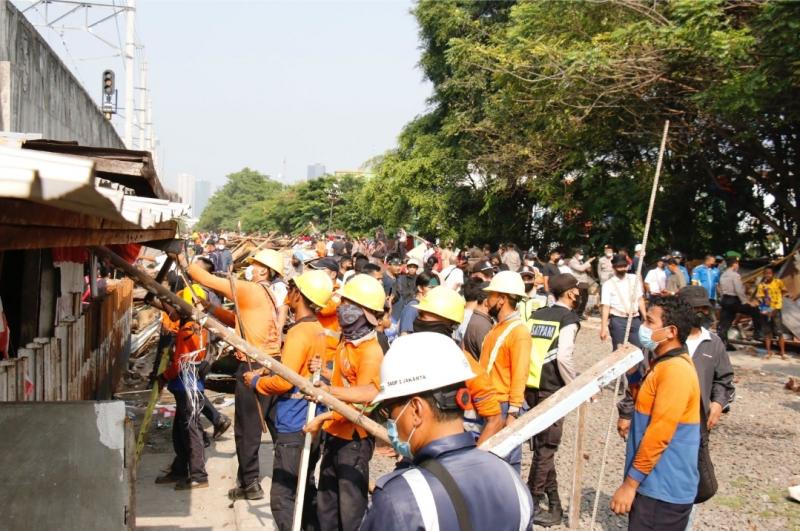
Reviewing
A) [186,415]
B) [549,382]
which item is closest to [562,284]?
[549,382]

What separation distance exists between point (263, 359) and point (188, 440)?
3.22 m

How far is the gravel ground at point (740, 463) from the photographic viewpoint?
643cm

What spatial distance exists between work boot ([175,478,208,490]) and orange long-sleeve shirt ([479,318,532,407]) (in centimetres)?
320

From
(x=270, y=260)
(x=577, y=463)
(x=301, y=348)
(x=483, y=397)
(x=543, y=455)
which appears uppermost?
(x=270, y=260)

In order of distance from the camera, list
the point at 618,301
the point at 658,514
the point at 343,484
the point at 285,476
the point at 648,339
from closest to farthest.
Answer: the point at 658,514 < the point at 648,339 < the point at 343,484 < the point at 285,476 < the point at 618,301

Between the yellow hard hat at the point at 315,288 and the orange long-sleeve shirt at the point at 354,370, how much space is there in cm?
54

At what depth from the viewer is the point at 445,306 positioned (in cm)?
523

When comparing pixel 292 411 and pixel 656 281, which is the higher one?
pixel 656 281

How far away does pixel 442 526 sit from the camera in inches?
84.9

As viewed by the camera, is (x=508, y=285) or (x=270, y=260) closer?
(x=508, y=285)

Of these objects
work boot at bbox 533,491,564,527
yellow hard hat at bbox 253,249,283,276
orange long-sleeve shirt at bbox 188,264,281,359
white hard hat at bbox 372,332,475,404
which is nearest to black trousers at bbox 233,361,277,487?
orange long-sleeve shirt at bbox 188,264,281,359

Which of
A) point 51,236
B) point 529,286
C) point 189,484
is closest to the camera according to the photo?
point 51,236

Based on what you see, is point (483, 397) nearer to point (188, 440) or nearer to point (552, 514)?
point (552, 514)

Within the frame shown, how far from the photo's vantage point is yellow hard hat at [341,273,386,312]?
4.74 meters
